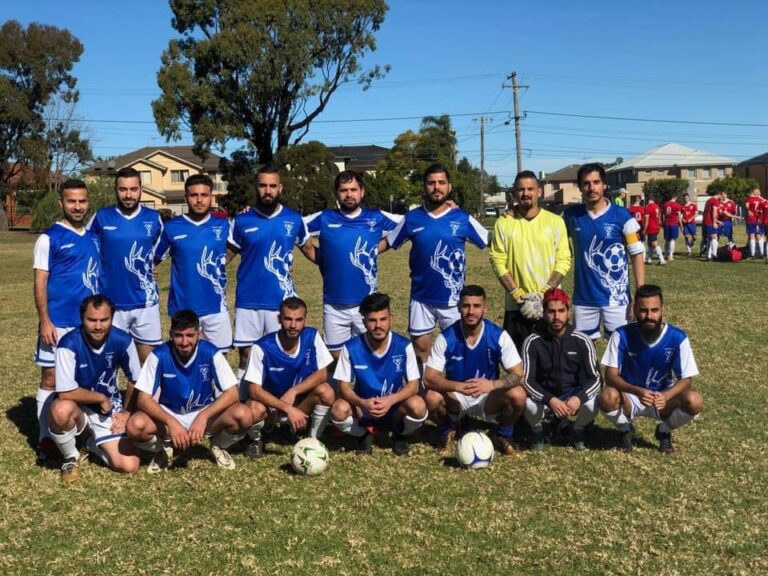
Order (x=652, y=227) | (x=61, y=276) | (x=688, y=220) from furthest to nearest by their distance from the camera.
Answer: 1. (x=688, y=220)
2. (x=652, y=227)
3. (x=61, y=276)

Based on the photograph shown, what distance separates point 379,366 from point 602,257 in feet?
6.74

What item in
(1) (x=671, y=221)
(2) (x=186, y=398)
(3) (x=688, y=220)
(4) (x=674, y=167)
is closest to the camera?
(2) (x=186, y=398)

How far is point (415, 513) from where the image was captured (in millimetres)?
4215

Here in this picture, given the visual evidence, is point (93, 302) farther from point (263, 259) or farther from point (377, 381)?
point (377, 381)

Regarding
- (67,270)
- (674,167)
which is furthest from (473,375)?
(674,167)

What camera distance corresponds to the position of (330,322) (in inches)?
233

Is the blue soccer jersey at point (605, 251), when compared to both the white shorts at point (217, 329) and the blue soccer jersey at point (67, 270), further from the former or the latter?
the blue soccer jersey at point (67, 270)

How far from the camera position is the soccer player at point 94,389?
4.88 meters

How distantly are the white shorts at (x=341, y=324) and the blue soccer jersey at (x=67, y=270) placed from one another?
188 cm


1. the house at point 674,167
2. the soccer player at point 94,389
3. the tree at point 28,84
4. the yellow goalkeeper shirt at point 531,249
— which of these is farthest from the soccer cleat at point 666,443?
the house at point 674,167

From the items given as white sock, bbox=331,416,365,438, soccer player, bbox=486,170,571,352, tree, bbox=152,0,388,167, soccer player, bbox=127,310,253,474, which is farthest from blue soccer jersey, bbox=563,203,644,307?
tree, bbox=152,0,388,167

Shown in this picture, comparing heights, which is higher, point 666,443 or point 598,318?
point 598,318

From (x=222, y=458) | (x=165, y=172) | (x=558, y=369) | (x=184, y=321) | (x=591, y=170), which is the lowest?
(x=222, y=458)

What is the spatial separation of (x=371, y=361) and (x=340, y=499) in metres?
1.17
